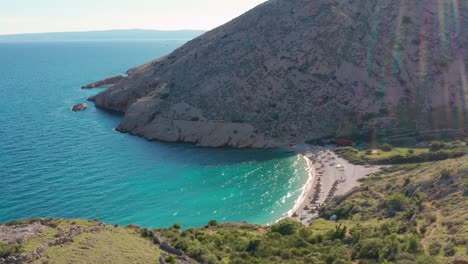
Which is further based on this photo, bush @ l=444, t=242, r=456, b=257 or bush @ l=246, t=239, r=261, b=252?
bush @ l=246, t=239, r=261, b=252

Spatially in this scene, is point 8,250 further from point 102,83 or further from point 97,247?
point 102,83

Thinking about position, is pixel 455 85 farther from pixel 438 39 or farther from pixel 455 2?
pixel 455 2

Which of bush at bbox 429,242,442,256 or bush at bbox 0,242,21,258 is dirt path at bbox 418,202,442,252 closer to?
bush at bbox 429,242,442,256

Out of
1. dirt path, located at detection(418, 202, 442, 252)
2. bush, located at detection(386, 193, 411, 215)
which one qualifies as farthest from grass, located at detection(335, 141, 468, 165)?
dirt path, located at detection(418, 202, 442, 252)

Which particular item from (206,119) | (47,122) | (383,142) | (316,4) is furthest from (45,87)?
(383,142)

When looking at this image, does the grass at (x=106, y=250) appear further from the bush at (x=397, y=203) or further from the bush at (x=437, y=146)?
the bush at (x=437, y=146)

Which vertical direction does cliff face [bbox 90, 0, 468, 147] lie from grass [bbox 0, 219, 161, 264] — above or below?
above

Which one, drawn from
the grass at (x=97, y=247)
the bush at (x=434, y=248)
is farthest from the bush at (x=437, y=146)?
the grass at (x=97, y=247)
